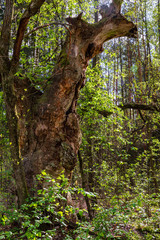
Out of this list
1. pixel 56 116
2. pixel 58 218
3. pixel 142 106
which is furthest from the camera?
pixel 142 106

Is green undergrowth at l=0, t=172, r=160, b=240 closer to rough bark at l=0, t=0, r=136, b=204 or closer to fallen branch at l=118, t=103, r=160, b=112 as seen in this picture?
rough bark at l=0, t=0, r=136, b=204

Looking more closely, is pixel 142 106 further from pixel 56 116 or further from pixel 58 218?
pixel 58 218

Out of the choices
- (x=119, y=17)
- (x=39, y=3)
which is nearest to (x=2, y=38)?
(x=39, y=3)

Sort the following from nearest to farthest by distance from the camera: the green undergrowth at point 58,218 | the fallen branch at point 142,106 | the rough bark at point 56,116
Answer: the green undergrowth at point 58,218 → the rough bark at point 56,116 → the fallen branch at point 142,106

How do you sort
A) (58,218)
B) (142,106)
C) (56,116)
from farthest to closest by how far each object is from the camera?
(142,106) → (56,116) → (58,218)

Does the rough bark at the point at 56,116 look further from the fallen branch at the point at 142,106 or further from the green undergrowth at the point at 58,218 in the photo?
the fallen branch at the point at 142,106

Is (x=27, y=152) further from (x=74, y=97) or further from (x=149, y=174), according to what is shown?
(x=149, y=174)

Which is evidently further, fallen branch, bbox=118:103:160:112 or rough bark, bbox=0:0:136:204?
fallen branch, bbox=118:103:160:112

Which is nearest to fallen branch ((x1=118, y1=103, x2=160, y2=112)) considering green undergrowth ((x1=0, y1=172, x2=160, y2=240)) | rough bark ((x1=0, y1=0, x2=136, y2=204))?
rough bark ((x1=0, y1=0, x2=136, y2=204))

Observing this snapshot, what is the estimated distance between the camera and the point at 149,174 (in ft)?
27.0

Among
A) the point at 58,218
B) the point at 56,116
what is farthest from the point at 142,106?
the point at 58,218

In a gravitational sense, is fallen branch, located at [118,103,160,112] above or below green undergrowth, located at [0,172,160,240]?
above

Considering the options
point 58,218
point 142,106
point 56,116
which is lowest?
point 58,218

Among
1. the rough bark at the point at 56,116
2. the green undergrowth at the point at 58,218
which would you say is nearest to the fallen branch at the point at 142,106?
the rough bark at the point at 56,116
